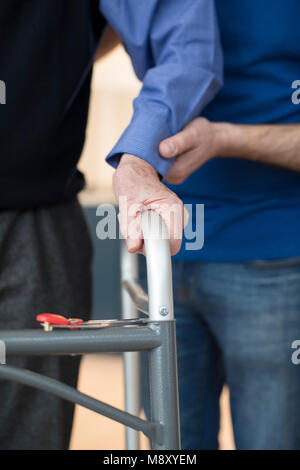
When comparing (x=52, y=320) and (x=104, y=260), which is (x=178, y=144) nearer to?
(x=52, y=320)

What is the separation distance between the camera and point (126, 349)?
0.45 m

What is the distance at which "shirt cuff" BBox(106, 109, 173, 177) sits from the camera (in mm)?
591

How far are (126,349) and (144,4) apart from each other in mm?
460

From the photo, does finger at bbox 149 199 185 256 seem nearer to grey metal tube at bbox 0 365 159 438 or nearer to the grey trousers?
grey metal tube at bbox 0 365 159 438

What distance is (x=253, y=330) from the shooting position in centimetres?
85

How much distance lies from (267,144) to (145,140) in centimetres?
24

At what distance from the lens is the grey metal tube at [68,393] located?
44cm

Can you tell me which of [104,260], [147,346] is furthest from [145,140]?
[104,260]

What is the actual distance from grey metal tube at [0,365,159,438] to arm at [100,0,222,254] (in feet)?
0.41

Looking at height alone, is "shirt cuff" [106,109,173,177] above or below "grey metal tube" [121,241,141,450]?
above

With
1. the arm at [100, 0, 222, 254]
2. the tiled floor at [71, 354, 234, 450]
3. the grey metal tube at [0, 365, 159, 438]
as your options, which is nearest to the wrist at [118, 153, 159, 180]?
the arm at [100, 0, 222, 254]

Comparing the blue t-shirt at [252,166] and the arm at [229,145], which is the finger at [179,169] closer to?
A: the arm at [229,145]
